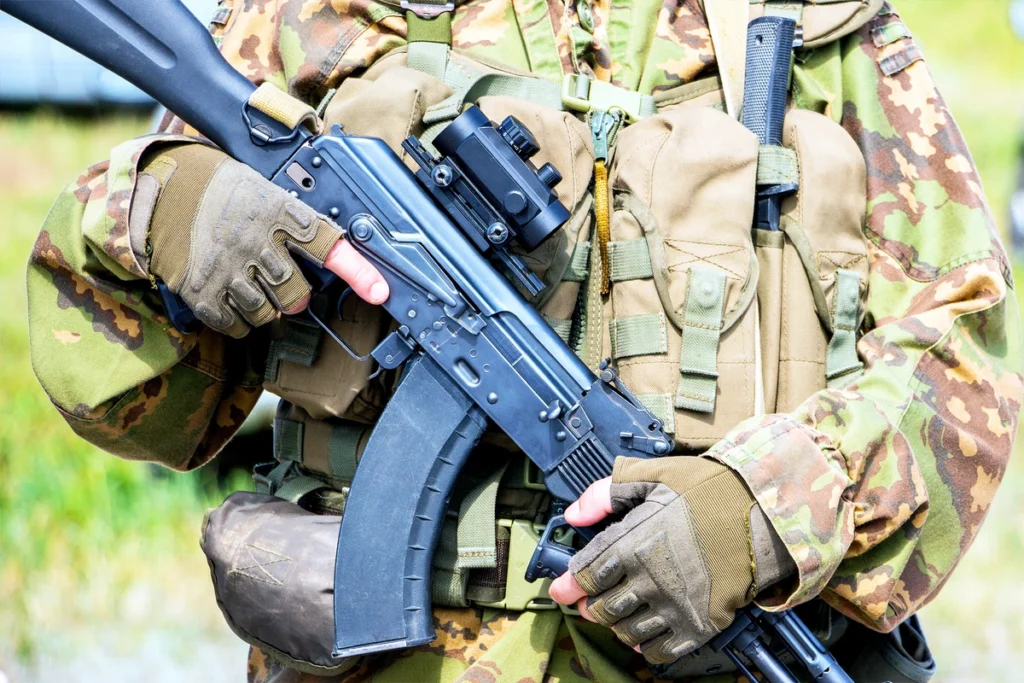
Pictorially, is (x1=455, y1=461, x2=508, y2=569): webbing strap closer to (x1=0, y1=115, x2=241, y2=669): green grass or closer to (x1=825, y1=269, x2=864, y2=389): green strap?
(x1=825, y1=269, x2=864, y2=389): green strap

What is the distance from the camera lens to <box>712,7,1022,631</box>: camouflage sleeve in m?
1.85

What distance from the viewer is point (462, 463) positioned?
6.76 ft

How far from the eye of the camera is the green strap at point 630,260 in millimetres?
2029

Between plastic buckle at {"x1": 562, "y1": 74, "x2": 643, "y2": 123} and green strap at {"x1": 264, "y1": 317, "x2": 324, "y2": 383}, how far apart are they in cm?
67

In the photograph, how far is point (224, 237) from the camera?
1.95 m

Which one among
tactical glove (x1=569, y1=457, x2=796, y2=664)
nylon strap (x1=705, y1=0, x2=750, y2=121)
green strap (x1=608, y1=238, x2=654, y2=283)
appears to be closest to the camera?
tactical glove (x1=569, y1=457, x2=796, y2=664)

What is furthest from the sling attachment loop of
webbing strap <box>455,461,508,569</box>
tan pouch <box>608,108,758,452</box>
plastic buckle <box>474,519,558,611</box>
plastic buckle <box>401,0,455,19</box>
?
plastic buckle <box>474,519,558,611</box>

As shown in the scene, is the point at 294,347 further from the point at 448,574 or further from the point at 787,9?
the point at 787,9

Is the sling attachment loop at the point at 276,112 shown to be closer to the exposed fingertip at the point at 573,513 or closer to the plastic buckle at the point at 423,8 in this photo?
the plastic buckle at the point at 423,8

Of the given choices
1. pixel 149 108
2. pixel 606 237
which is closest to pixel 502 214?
pixel 606 237

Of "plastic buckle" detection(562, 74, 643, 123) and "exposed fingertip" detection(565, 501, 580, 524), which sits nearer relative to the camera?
"exposed fingertip" detection(565, 501, 580, 524)

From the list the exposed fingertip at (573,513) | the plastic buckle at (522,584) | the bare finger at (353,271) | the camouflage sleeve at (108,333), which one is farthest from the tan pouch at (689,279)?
the camouflage sleeve at (108,333)

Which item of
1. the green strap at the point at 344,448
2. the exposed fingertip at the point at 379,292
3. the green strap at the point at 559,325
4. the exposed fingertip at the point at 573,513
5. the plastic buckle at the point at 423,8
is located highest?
the plastic buckle at the point at 423,8

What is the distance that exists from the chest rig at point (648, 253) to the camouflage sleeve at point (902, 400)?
0.07m
